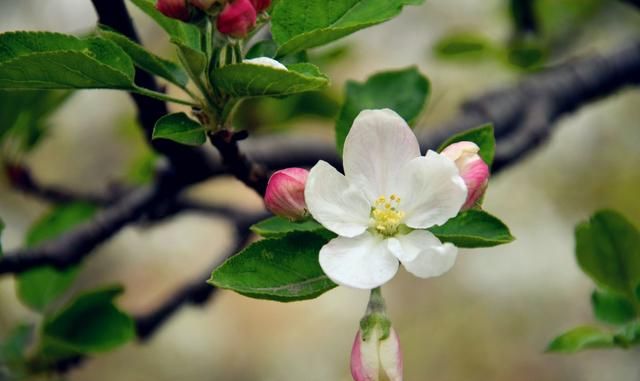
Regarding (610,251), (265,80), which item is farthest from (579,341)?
(265,80)

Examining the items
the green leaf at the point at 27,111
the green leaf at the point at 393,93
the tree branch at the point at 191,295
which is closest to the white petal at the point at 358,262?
the green leaf at the point at 393,93

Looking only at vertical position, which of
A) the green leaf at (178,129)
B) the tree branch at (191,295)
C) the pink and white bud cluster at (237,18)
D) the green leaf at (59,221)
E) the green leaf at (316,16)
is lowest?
the tree branch at (191,295)

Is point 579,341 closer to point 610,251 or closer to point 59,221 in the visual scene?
point 610,251

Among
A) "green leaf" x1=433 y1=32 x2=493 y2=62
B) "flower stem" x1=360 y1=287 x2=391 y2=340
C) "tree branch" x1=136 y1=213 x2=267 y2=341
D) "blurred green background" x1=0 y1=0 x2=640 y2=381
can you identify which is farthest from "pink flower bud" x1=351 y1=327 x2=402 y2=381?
"blurred green background" x1=0 y1=0 x2=640 y2=381

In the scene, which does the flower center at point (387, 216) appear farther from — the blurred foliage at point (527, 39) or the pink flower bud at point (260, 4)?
the blurred foliage at point (527, 39)

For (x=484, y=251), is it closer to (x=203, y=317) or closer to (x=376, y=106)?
(x=203, y=317)

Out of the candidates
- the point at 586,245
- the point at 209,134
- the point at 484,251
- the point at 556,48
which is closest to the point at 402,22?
the point at 484,251

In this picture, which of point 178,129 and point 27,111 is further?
point 27,111
